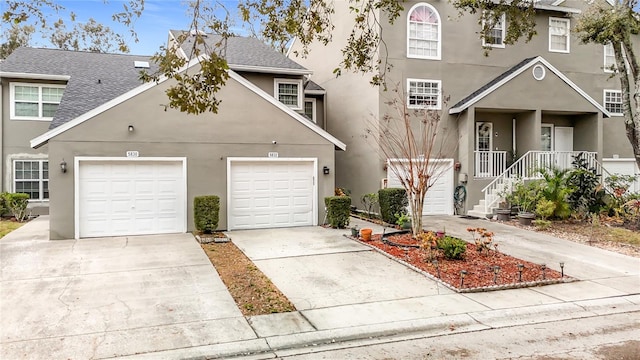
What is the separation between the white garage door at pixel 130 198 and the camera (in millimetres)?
11578

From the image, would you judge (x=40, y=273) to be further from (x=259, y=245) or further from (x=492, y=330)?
(x=492, y=330)

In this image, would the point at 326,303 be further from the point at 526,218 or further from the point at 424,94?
the point at 424,94

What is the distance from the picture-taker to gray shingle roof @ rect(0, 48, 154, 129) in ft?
41.0

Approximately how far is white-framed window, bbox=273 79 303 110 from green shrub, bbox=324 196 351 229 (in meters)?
5.31

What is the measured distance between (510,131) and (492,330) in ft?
45.3

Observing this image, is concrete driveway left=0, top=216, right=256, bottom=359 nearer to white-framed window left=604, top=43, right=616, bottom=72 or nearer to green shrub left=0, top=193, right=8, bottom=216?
green shrub left=0, top=193, right=8, bottom=216

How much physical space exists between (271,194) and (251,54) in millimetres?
6693

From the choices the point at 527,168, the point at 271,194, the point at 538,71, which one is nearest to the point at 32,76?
the point at 271,194

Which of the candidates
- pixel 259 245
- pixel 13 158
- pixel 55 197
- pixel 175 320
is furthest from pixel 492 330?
pixel 13 158

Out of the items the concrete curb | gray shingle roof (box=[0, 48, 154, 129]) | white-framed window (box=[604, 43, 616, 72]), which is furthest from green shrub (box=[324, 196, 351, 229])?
white-framed window (box=[604, 43, 616, 72])

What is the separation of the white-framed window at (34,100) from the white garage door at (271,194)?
8.34 meters

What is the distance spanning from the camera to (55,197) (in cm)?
1118

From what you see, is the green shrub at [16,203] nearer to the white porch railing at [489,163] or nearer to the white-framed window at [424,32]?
the white-framed window at [424,32]

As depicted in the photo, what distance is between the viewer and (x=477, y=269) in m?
8.15
